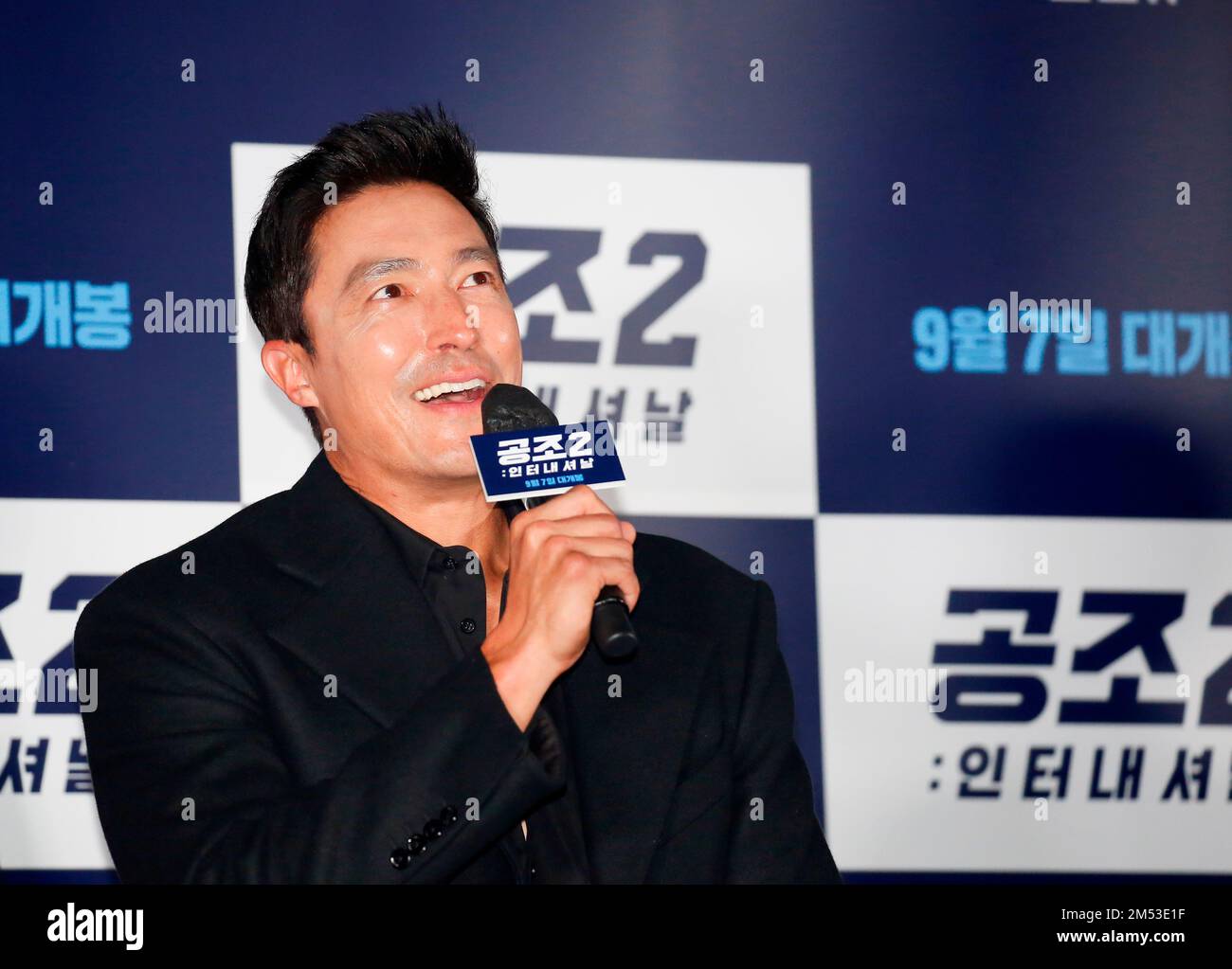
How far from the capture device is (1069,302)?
3.74m

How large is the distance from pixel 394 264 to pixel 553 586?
84 centimetres

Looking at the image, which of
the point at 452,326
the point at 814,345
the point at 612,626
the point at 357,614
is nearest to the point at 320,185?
the point at 452,326

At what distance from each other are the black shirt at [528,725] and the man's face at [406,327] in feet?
0.40

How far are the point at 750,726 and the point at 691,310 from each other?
4.65 ft

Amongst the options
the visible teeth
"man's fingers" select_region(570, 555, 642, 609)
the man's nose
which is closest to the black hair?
the man's nose

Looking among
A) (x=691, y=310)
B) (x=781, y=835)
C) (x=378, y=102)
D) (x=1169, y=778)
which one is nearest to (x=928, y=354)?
(x=691, y=310)

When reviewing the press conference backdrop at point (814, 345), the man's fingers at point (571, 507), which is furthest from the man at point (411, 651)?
the press conference backdrop at point (814, 345)

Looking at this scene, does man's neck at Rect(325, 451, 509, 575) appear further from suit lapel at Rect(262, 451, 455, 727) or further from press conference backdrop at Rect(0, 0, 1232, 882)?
press conference backdrop at Rect(0, 0, 1232, 882)

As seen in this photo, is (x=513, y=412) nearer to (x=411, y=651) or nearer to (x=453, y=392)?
(x=453, y=392)

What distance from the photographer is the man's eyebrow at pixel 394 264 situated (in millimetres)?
2518

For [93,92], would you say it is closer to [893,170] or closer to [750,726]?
[893,170]

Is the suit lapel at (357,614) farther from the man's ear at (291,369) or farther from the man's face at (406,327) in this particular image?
the man's ear at (291,369)

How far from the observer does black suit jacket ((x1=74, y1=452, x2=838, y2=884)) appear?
1.94 m

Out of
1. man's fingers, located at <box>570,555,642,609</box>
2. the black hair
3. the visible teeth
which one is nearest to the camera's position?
man's fingers, located at <box>570,555,642,609</box>
